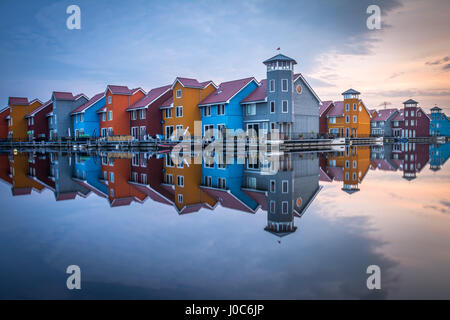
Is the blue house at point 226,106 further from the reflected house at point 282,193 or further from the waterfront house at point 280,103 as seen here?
the reflected house at point 282,193

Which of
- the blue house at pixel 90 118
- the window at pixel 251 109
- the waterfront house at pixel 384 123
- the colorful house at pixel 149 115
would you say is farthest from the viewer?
the waterfront house at pixel 384 123

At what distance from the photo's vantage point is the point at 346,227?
7.48 metres

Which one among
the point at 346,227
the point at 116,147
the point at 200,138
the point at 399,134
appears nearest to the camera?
the point at 346,227

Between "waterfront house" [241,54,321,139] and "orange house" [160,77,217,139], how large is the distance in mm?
6664

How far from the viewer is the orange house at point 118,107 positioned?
181 ft

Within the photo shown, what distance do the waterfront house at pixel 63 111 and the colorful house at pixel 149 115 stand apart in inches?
683

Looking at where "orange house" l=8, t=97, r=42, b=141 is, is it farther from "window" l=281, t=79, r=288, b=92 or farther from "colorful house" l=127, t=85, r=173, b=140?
"window" l=281, t=79, r=288, b=92

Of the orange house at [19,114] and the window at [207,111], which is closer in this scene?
the window at [207,111]

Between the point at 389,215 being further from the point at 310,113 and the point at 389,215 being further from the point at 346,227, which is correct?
the point at 310,113

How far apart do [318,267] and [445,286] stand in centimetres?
161

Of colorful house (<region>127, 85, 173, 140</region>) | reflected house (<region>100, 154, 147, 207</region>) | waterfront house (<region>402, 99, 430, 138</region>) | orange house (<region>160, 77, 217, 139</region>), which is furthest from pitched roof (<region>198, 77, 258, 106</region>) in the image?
waterfront house (<region>402, 99, 430, 138</region>)

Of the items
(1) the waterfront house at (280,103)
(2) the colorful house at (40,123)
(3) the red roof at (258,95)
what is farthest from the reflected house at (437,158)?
(2) the colorful house at (40,123)

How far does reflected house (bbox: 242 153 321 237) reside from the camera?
8075 millimetres
